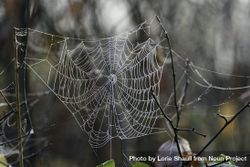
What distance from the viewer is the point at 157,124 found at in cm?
143

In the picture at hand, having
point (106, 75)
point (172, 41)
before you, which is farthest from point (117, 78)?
point (172, 41)

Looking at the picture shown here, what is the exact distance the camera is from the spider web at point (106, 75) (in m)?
1.43

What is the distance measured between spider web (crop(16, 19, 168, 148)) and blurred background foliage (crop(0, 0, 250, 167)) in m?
0.03

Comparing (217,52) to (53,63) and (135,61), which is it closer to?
(135,61)

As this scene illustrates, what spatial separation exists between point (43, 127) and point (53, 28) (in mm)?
323

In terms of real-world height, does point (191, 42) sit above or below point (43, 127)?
above

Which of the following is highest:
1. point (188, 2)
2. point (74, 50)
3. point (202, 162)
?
point (188, 2)

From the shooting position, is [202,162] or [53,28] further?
[53,28]

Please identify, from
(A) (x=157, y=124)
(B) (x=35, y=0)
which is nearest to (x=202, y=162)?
(A) (x=157, y=124)

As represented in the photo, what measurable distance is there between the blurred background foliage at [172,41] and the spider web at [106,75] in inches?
1.2

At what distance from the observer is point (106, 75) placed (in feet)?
4.80

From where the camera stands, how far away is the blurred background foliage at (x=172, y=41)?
4.68 ft

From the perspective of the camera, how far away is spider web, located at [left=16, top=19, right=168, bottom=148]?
4.70 feet

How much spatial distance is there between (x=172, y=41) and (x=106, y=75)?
0.75 ft
